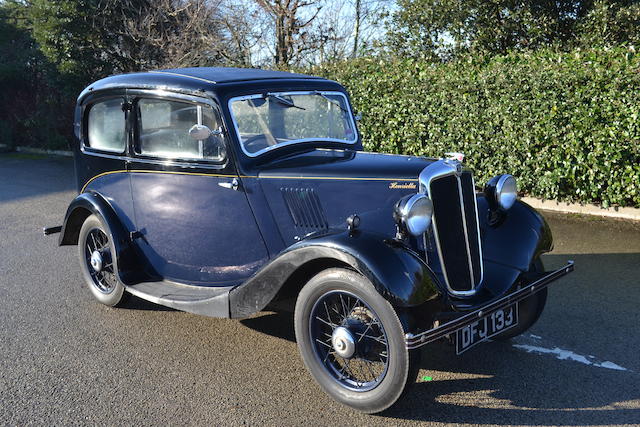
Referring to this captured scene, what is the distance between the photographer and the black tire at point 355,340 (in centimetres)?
304

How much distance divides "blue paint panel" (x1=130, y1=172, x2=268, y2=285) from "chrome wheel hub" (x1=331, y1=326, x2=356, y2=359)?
0.91 metres

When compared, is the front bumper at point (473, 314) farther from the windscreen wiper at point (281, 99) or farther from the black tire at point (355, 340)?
the windscreen wiper at point (281, 99)

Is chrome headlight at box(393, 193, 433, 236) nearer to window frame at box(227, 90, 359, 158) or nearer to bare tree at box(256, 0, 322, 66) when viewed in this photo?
window frame at box(227, 90, 359, 158)

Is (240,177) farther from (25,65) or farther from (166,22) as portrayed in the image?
(25,65)

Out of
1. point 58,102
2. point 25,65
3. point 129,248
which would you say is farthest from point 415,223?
point 25,65

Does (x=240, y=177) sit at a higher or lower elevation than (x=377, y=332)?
higher

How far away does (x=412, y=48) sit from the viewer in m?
11.4

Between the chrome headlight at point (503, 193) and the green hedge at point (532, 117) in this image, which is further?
the green hedge at point (532, 117)

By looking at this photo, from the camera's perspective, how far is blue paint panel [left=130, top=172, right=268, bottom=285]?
13.1 ft

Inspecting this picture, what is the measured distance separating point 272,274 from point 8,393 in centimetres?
166

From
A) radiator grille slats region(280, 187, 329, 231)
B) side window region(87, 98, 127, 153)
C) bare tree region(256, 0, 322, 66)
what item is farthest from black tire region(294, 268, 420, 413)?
bare tree region(256, 0, 322, 66)

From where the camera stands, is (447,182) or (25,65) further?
(25,65)

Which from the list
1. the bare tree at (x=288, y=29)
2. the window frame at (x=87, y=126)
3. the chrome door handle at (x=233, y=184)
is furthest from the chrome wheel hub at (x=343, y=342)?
the bare tree at (x=288, y=29)

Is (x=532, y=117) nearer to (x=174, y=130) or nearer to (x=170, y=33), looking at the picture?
(x=174, y=130)
